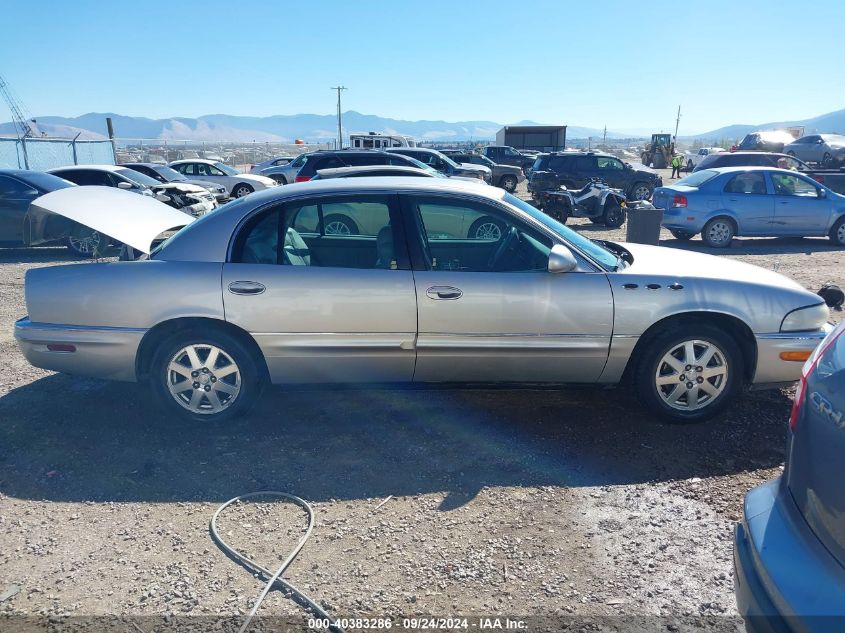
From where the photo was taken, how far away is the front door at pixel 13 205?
35.5 feet

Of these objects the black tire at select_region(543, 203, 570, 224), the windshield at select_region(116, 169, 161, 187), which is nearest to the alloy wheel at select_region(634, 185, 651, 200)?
the black tire at select_region(543, 203, 570, 224)

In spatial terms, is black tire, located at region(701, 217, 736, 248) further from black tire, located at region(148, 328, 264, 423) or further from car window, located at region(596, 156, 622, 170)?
black tire, located at region(148, 328, 264, 423)

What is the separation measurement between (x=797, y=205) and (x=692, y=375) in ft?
31.9

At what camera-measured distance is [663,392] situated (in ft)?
13.5

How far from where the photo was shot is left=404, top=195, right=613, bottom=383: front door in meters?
3.94

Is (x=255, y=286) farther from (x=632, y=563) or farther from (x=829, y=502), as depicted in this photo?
(x=829, y=502)

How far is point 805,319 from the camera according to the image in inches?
158

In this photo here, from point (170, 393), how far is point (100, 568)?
137 centimetres

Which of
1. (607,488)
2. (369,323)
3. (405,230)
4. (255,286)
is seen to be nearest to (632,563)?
(607,488)

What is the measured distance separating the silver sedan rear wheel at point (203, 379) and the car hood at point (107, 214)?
2.91 ft

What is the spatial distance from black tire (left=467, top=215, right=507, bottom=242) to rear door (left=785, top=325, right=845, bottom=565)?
2495 millimetres

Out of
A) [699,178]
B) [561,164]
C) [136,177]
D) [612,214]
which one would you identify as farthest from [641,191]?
[136,177]

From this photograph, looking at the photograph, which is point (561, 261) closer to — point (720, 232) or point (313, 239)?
point (313, 239)

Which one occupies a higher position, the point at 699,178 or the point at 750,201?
the point at 699,178
